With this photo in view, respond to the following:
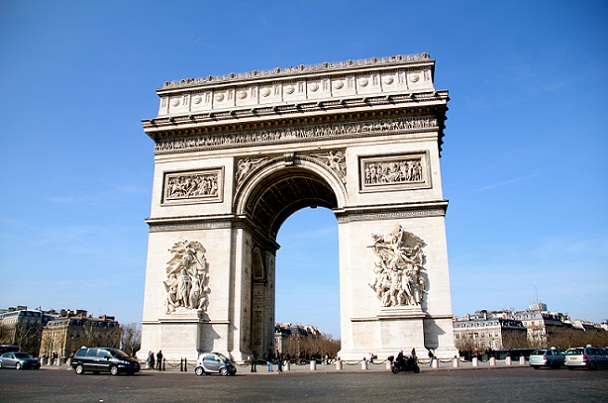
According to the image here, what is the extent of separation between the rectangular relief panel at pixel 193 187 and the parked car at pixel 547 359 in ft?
53.7

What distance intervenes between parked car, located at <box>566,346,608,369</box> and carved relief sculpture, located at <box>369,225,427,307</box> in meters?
6.78

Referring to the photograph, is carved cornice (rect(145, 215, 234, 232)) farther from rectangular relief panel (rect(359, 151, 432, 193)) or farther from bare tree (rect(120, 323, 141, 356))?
bare tree (rect(120, 323, 141, 356))

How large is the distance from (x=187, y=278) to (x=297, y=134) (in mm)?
8955

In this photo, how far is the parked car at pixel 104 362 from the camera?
20.7m

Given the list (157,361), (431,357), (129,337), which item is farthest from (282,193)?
(129,337)

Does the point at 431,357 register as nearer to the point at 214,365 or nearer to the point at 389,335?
the point at 389,335

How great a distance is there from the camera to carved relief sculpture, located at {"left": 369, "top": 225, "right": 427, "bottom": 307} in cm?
2327

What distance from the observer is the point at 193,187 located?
89.3ft

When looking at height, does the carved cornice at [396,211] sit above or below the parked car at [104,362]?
above

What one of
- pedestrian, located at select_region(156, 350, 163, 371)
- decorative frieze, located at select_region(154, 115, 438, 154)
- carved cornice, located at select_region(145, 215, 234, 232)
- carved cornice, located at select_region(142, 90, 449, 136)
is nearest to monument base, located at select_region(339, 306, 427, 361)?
pedestrian, located at select_region(156, 350, 163, 371)

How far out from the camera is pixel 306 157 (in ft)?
87.2

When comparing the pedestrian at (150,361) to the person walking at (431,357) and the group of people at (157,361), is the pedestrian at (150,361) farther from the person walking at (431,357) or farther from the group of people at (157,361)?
the person walking at (431,357)

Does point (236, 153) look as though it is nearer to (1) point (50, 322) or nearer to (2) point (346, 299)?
(2) point (346, 299)

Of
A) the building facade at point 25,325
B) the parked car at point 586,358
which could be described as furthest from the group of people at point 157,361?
the building facade at point 25,325
